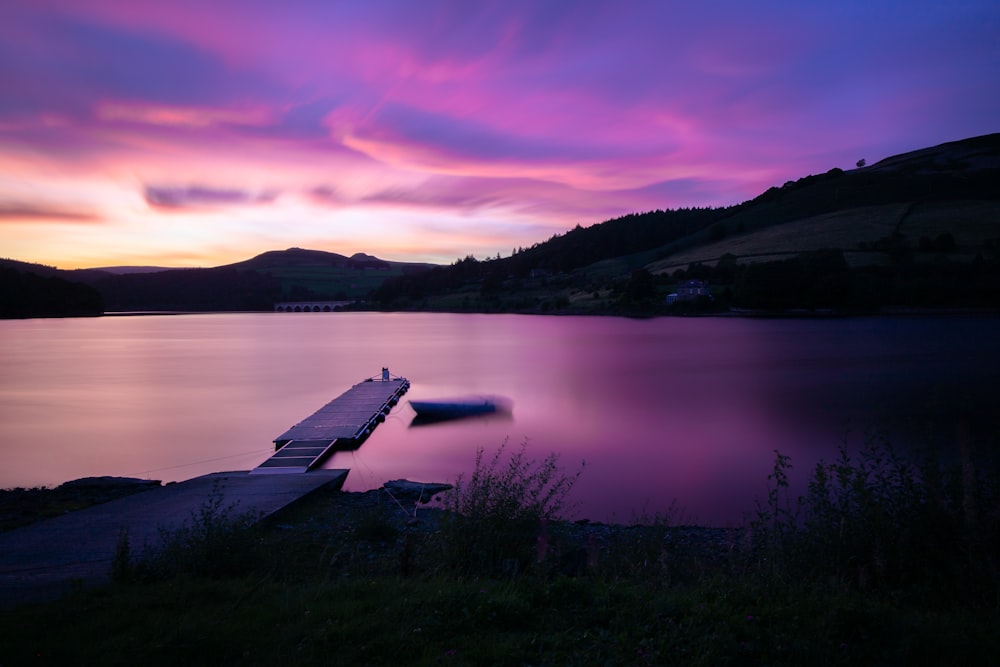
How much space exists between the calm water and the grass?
1.44 metres

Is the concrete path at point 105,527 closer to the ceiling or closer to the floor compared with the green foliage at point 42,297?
closer to the floor

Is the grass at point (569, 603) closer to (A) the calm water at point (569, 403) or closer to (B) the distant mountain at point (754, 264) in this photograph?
(A) the calm water at point (569, 403)

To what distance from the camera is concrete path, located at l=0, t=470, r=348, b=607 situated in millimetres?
5570

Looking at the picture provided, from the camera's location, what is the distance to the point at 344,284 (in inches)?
5640

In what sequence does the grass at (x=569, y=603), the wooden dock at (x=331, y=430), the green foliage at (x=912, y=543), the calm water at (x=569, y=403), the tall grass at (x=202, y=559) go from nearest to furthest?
the grass at (x=569, y=603), the green foliage at (x=912, y=543), the tall grass at (x=202, y=559), the wooden dock at (x=331, y=430), the calm water at (x=569, y=403)

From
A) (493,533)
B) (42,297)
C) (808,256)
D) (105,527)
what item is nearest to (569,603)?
(493,533)

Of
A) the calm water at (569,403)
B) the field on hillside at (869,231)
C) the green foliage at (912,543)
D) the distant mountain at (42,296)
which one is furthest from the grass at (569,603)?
the distant mountain at (42,296)

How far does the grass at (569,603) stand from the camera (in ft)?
12.2

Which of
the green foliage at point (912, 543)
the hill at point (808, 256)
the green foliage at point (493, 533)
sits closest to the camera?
the green foliage at point (912, 543)

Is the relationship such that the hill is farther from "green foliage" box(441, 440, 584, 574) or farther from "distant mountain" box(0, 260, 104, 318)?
"green foliage" box(441, 440, 584, 574)

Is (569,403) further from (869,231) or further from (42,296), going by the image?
(42,296)

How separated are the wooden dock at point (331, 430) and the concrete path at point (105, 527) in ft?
4.43

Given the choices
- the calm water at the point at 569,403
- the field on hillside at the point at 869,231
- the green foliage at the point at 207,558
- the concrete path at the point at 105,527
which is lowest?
the calm water at the point at 569,403

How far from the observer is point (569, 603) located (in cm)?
442
